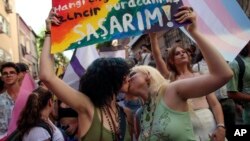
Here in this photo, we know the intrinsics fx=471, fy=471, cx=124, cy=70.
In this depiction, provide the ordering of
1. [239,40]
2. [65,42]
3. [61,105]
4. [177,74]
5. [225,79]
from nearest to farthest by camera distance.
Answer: [225,79] → [65,42] → [239,40] → [177,74] → [61,105]

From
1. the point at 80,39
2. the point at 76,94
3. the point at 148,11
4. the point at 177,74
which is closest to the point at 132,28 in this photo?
the point at 148,11

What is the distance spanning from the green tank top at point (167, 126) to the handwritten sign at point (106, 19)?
2.31ft

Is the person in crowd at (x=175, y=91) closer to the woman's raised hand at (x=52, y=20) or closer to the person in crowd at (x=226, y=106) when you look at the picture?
the woman's raised hand at (x=52, y=20)

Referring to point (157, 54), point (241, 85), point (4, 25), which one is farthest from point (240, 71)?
point (4, 25)

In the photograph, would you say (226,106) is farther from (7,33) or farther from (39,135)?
(7,33)

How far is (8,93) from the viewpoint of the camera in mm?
5676

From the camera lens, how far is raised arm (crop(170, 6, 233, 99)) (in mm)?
2930

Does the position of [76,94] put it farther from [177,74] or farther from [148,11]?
[177,74]

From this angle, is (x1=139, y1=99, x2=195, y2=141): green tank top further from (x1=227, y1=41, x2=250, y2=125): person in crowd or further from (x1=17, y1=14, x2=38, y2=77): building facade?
(x1=17, y1=14, x2=38, y2=77): building facade

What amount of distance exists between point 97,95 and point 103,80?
0.37 ft

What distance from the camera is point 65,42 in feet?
11.4

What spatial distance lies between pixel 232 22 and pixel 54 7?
5.25 feet

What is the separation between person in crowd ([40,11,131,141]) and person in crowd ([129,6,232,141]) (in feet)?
0.45

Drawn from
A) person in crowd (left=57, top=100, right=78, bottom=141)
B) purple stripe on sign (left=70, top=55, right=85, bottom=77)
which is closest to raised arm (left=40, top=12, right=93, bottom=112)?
person in crowd (left=57, top=100, right=78, bottom=141)
